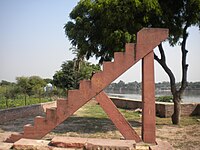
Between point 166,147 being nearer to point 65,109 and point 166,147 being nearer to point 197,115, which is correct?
point 65,109

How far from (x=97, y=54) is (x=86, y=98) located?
22.4 feet

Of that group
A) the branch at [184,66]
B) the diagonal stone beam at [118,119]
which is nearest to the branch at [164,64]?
the branch at [184,66]

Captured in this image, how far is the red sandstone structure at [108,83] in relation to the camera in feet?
22.9

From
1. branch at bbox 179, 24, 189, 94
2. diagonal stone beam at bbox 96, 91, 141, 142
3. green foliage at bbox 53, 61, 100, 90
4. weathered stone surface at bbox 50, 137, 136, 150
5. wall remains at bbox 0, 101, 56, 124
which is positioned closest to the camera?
weathered stone surface at bbox 50, 137, 136, 150

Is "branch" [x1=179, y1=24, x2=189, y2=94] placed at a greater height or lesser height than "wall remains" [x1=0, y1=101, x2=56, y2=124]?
greater

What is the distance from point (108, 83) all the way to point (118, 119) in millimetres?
1140

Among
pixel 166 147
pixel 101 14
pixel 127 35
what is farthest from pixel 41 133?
pixel 101 14

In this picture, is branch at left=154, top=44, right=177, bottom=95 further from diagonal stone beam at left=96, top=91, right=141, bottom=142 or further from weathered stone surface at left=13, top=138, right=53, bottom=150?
weathered stone surface at left=13, top=138, right=53, bottom=150

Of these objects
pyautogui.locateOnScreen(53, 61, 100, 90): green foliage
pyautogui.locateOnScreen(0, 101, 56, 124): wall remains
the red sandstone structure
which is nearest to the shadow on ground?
pyautogui.locateOnScreen(0, 101, 56, 124): wall remains

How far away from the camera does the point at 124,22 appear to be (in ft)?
36.0

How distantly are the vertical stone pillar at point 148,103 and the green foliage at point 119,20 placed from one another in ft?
12.9

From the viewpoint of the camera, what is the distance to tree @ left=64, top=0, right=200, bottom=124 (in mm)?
10836

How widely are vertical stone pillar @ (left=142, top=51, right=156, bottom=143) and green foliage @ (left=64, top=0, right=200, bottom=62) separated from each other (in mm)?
3930

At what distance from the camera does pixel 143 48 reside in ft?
23.2
